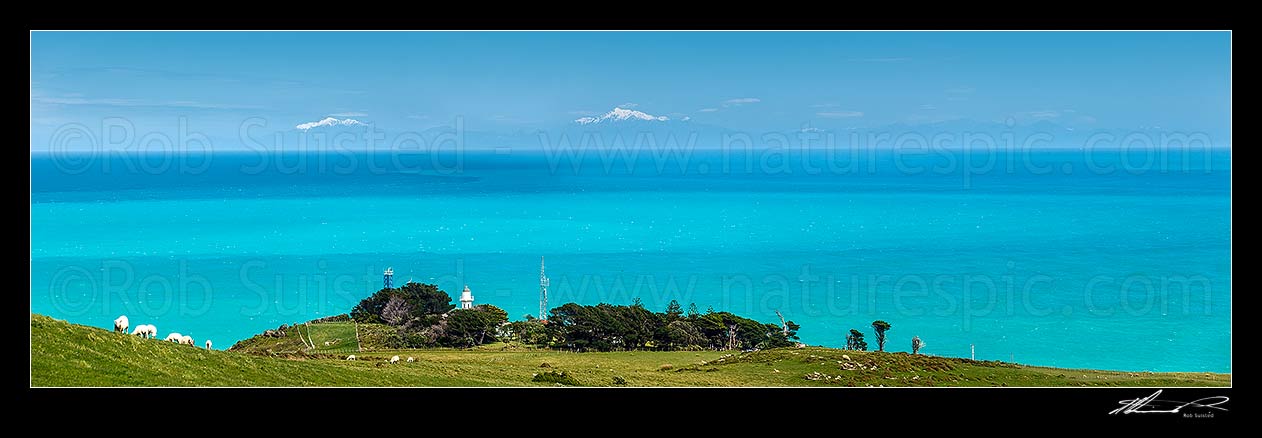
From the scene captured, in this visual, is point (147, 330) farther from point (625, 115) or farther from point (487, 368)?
point (625, 115)

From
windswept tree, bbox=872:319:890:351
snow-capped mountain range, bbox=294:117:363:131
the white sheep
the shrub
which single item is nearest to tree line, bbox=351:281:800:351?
windswept tree, bbox=872:319:890:351

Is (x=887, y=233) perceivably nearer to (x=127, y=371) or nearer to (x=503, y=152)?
(x=503, y=152)

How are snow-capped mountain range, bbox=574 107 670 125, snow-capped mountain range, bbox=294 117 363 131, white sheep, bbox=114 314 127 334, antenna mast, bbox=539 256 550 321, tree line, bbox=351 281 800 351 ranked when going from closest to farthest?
white sheep, bbox=114 314 127 334 < tree line, bbox=351 281 800 351 < antenna mast, bbox=539 256 550 321 < snow-capped mountain range, bbox=294 117 363 131 < snow-capped mountain range, bbox=574 107 670 125

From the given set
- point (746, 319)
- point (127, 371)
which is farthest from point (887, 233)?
point (127, 371)

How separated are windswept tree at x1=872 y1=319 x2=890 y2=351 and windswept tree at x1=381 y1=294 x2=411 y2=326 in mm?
11282

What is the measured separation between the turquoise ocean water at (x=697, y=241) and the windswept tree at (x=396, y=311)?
1304mm

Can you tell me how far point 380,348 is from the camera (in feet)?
75.2

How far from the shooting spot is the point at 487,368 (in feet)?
65.9

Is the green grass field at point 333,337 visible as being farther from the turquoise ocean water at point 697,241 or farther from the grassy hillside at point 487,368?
the turquoise ocean water at point 697,241

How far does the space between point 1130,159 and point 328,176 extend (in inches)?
1033

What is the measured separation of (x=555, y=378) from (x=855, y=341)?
804 cm

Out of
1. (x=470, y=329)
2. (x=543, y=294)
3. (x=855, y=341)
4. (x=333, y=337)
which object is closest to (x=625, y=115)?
(x=543, y=294)

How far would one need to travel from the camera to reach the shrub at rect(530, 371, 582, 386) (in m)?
18.9
